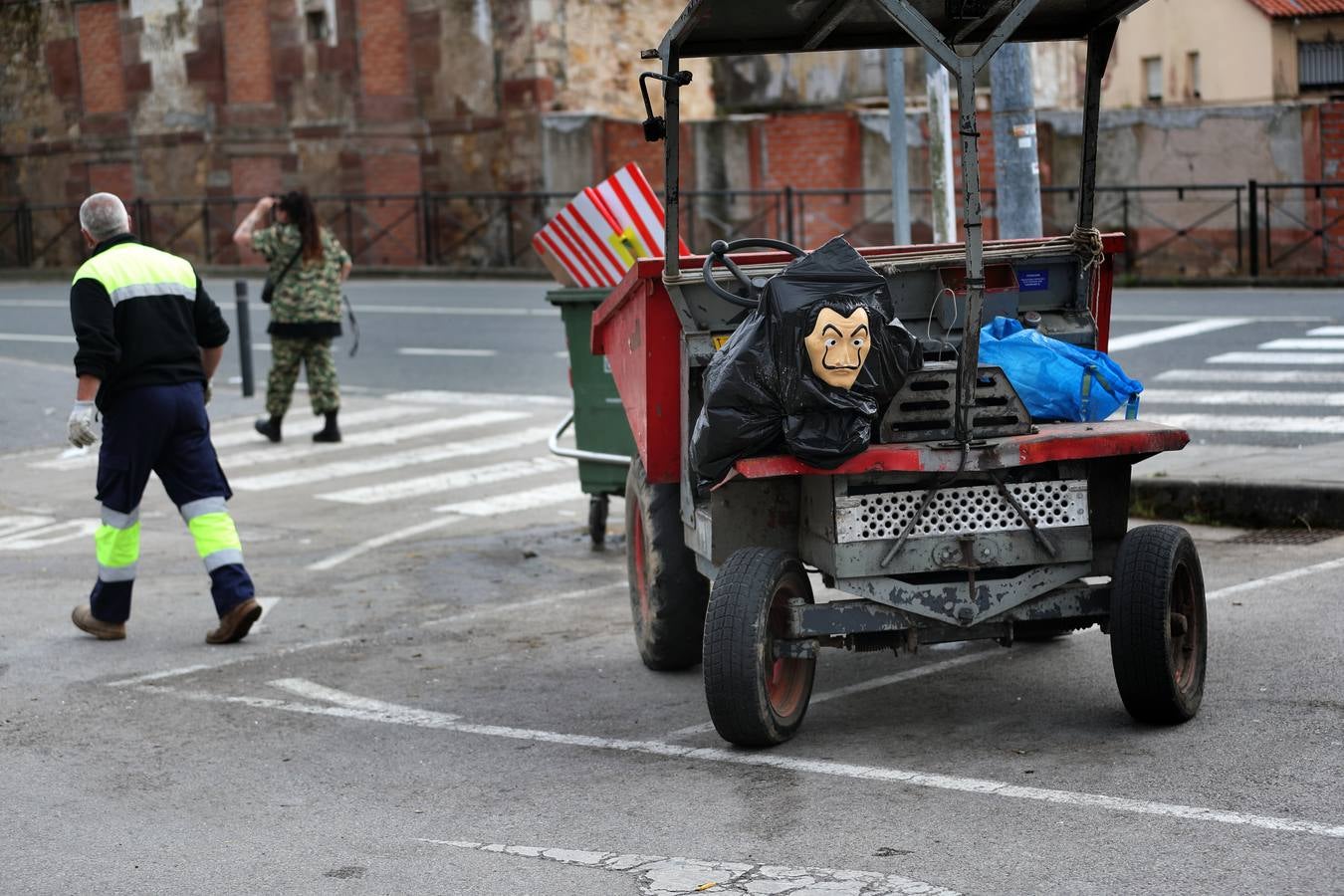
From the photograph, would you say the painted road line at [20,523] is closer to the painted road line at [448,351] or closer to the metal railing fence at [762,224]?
the painted road line at [448,351]

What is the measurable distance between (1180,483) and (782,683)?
4.70 metres

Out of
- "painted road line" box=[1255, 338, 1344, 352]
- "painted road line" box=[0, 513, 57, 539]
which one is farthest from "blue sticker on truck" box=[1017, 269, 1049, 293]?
"painted road line" box=[1255, 338, 1344, 352]

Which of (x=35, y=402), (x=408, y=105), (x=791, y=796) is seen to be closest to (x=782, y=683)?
(x=791, y=796)

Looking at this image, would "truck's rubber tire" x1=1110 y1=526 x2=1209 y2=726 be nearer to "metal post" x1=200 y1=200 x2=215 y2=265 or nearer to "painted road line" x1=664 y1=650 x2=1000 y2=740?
"painted road line" x1=664 y1=650 x2=1000 y2=740

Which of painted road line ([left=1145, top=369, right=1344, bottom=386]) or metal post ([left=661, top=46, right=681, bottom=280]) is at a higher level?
metal post ([left=661, top=46, right=681, bottom=280])

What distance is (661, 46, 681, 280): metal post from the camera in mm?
6086

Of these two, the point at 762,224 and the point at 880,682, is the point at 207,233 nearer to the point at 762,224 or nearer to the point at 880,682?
the point at 762,224

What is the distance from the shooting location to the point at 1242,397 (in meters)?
13.7

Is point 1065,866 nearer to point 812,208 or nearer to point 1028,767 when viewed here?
point 1028,767

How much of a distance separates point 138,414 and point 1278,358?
1070 cm

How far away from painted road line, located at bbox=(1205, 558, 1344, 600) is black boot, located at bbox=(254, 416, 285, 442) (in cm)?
782

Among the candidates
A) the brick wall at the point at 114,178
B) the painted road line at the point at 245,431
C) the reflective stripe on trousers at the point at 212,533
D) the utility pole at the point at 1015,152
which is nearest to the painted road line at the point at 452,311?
the painted road line at the point at 245,431

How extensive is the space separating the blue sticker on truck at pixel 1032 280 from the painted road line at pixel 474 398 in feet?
28.7

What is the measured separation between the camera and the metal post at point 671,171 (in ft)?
20.0
